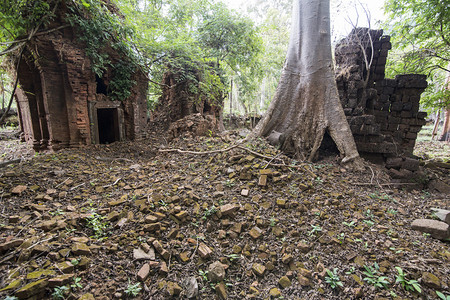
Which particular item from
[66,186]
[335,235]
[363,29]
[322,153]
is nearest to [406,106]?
[363,29]

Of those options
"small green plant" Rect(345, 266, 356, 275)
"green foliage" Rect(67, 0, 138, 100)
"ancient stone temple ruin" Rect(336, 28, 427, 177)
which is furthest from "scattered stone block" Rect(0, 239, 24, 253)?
"ancient stone temple ruin" Rect(336, 28, 427, 177)

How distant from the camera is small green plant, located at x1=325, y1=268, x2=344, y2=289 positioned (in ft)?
6.17

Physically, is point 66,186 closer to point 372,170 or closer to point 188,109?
point 372,170

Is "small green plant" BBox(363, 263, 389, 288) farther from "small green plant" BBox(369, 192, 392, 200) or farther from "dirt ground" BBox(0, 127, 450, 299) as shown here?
"small green plant" BBox(369, 192, 392, 200)

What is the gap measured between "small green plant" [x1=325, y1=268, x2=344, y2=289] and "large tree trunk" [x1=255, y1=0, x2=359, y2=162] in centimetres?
263

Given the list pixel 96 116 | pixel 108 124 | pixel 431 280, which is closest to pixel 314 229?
pixel 431 280

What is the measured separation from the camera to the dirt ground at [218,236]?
1.79 metres

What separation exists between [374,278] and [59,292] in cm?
273

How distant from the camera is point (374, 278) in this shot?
6.37 feet

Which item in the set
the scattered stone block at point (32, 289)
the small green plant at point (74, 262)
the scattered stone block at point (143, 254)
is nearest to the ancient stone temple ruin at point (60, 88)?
the small green plant at point (74, 262)

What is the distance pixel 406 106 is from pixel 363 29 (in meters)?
2.23

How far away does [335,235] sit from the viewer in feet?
7.82

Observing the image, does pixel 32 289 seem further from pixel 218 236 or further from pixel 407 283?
pixel 407 283

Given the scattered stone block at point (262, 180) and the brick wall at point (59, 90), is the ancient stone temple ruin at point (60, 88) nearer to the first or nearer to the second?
the brick wall at point (59, 90)
